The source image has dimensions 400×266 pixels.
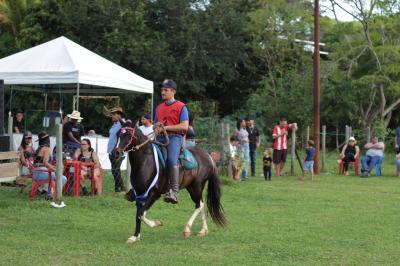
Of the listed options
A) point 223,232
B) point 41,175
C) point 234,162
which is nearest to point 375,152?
point 234,162

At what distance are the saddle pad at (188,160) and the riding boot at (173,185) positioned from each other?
357mm

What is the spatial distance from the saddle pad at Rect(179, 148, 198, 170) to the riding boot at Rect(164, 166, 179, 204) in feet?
1.17

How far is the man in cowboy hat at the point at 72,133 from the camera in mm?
15266

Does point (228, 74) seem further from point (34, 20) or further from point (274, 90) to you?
point (34, 20)

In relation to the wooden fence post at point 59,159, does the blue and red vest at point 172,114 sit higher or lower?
higher

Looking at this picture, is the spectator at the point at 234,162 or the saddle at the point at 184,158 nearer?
the saddle at the point at 184,158

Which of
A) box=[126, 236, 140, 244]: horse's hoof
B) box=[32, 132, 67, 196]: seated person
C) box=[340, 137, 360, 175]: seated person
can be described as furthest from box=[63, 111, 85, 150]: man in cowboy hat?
box=[340, 137, 360, 175]: seated person

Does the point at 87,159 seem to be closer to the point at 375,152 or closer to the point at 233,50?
the point at 375,152

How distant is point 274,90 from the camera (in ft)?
115

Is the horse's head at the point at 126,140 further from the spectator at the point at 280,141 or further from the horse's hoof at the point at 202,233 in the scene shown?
the spectator at the point at 280,141

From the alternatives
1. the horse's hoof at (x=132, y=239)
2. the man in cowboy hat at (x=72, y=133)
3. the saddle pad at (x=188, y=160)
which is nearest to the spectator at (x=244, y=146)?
the man in cowboy hat at (x=72, y=133)

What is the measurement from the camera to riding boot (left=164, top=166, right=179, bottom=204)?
391 inches

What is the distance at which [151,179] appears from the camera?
980 centimetres

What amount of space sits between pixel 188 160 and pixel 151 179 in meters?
0.86
